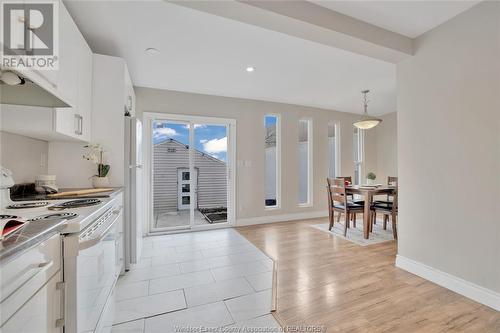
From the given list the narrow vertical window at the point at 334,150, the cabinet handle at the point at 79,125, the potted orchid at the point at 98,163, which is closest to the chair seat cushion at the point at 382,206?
the narrow vertical window at the point at 334,150

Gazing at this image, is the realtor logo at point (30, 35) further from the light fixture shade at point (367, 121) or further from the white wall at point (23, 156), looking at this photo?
the light fixture shade at point (367, 121)

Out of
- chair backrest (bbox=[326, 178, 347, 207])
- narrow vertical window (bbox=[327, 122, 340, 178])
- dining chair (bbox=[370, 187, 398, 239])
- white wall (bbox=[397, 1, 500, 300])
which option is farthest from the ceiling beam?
narrow vertical window (bbox=[327, 122, 340, 178])

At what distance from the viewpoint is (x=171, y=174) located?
4.08 m

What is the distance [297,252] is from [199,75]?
2899mm

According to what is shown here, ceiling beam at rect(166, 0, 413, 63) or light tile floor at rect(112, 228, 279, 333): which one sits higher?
ceiling beam at rect(166, 0, 413, 63)

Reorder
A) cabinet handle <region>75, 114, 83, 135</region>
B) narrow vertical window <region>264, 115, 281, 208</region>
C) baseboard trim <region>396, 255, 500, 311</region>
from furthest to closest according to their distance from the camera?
narrow vertical window <region>264, 115, 281, 208</region>
cabinet handle <region>75, 114, 83, 135</region>
baseboard trim <region>396, 255, 500, 311</region>

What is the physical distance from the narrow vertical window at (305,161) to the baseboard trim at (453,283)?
267cm

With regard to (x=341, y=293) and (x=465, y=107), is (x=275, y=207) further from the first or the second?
(x=465, y=107)

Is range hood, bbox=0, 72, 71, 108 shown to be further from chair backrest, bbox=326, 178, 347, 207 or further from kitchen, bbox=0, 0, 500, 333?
chair backrest, bbox=326, 178, 347, 207

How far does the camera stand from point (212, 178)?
438 cm

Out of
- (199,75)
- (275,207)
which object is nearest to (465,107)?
(199,75)

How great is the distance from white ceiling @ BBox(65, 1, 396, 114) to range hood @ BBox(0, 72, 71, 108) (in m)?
0.91

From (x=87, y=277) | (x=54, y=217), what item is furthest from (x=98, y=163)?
(x=87, y=277)

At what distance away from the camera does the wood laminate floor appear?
1615mm
